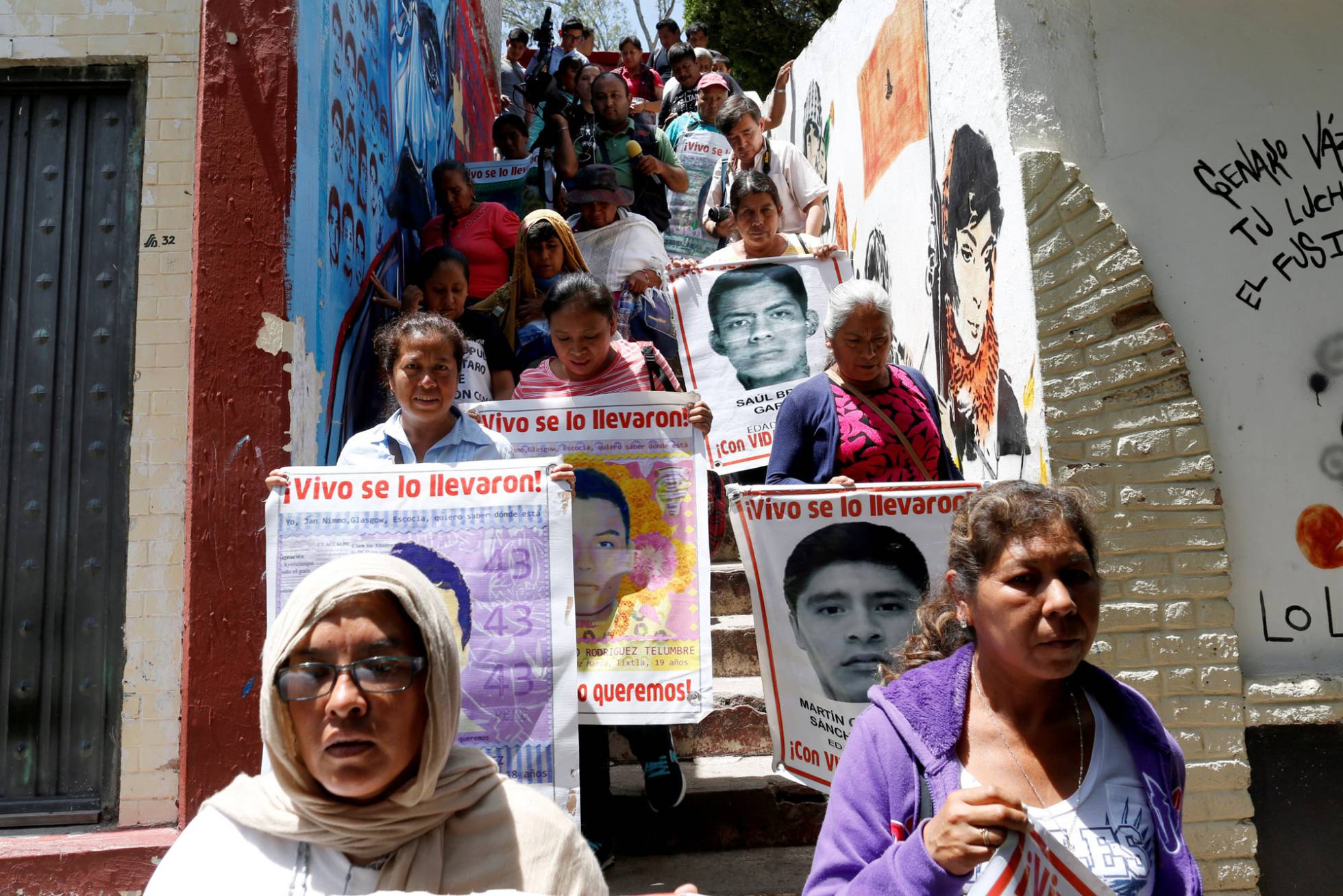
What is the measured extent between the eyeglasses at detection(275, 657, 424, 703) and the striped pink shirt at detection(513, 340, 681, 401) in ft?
8.01

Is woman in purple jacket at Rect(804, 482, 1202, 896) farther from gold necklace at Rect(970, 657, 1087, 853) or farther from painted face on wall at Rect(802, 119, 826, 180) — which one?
painted face on wall at Rect(802, 119, 826, 180)

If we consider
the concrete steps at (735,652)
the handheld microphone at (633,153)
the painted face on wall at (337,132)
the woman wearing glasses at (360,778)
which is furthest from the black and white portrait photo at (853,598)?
the handheld microphone at (633,153)

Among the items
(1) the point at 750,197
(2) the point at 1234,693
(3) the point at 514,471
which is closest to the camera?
(3) the point at 514,471

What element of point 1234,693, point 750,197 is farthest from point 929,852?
point 750,197

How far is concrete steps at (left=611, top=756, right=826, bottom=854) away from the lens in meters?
4.30

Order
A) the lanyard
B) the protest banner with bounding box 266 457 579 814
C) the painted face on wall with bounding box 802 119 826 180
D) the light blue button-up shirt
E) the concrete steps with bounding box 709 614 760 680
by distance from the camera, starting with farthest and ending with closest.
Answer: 1. the painted face on wall with bounding box 802 119 826 180
2. the lanyard
3. the concrete steps with bounding box 709 614 760 680
4. the light blue button-up shirt
5. the protest banner with bounding box 266 457 579 814

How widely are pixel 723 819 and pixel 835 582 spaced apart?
1217mm

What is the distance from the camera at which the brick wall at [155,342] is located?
4.32 metres

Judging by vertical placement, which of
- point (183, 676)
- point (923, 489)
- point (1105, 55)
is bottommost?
point (183, 676)

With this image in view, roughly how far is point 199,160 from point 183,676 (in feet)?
6.89

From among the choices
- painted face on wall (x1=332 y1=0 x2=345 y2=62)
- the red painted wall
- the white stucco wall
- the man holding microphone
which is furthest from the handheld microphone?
the white stucco wall

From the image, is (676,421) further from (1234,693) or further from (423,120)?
(423,120)

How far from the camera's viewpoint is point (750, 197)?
6.04 metres

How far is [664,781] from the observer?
162 inches
